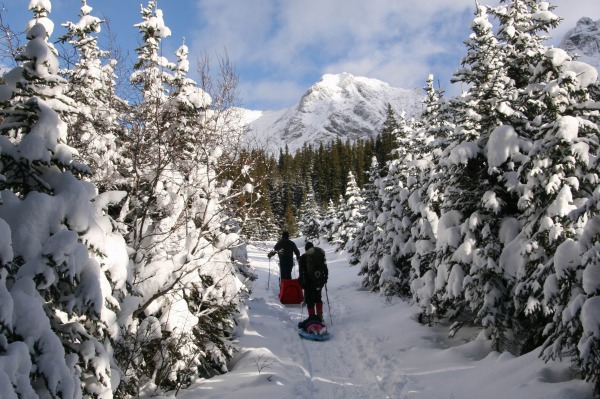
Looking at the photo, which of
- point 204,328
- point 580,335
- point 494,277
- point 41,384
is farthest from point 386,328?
point 41,384

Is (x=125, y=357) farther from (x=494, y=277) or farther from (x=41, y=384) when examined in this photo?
(x=494, y=277)

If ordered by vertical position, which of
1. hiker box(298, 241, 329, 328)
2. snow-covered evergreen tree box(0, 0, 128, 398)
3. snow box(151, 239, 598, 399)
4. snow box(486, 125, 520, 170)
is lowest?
snow box(151, 239, 598, 399)

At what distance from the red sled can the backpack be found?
7.67ft

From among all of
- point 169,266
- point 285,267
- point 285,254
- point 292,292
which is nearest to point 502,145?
point 169,266

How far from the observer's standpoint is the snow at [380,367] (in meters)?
5.68

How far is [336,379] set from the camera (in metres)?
7.06

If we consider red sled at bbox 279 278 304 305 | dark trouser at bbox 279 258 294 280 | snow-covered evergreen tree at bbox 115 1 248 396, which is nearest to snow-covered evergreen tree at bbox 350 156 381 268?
dark trouser at bbox 279 258 294 280

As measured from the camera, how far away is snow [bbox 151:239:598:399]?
5.68 metres

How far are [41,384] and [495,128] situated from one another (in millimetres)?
7984

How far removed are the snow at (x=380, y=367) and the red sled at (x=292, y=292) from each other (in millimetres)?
2028

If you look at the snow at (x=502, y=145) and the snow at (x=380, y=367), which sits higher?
the snow at (x=502, y=145)

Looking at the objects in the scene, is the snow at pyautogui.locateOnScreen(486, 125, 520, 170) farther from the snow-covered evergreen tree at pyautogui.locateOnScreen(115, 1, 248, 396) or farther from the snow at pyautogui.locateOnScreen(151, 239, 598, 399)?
the snow-covered evergreen tree at pyautogui.locateOnScreen(115, 1, 248, 396)

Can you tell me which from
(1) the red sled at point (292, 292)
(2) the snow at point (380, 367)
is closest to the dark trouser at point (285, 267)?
(1) the red sled at point (292, 292)

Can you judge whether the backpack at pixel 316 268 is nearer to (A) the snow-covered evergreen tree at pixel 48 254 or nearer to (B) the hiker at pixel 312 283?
(B) the hiker at pixel 312 283
